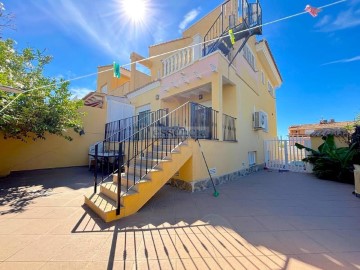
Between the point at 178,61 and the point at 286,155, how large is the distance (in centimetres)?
798

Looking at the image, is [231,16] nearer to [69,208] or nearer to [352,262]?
[352,262]

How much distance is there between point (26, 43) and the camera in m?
8.20

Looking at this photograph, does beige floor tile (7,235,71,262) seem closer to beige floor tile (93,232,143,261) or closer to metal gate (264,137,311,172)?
beige floor tile (93,232,143,261)

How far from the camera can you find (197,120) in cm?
593

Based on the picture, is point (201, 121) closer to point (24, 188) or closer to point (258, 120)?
point (258, 120)

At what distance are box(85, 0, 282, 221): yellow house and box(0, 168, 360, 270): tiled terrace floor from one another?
597mm

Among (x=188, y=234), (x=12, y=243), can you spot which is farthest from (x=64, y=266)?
(x=188, y=234)

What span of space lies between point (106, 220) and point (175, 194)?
2164mm

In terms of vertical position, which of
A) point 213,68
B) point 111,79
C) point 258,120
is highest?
point 111,79

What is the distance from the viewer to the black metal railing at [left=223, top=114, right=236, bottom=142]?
674 cm

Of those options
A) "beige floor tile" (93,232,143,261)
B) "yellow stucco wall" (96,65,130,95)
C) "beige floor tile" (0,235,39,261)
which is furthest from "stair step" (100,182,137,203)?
"yellow stucco wall" (96,65,130,95)

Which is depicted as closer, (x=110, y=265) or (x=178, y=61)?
(x=110, y=265)

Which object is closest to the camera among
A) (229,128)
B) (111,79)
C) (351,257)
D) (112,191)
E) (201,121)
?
(351,257)

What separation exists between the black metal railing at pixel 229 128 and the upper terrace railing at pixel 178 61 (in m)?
2.95
